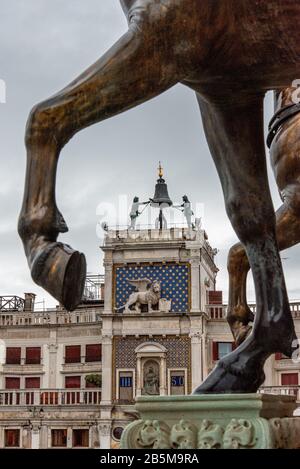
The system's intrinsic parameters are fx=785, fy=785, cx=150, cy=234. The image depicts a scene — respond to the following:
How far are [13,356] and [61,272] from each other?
3007 cm

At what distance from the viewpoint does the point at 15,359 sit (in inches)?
1208

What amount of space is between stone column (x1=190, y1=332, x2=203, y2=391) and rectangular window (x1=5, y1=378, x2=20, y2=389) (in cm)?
722

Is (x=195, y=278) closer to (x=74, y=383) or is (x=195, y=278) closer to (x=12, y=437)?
(x=74, y=383)

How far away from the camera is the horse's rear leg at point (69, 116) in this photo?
1613 mm

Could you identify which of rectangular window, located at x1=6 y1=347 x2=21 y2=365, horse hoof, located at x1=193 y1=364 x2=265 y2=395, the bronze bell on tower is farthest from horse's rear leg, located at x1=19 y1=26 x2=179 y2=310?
the bronze bell on tower

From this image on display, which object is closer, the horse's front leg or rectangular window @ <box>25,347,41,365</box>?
the horse's front leg

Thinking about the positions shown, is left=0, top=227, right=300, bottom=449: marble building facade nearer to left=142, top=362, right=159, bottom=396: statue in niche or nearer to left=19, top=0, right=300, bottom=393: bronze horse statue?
left=142, top=362, right=159, bottom=396: statue in niche

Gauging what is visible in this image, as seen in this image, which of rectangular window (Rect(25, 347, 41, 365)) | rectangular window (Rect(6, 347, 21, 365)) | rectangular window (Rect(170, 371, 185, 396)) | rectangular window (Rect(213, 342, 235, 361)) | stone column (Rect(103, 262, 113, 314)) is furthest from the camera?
rectangular window (Rect(6, 347, 21, 365))

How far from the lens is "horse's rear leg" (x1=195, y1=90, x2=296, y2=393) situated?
2.29 meters

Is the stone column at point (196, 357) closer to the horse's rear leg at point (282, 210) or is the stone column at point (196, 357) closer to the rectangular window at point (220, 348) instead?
the rectangular window at point (220, 348)

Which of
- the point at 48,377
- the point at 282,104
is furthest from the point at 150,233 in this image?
the point at 282,104

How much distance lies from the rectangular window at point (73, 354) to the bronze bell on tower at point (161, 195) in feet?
25.7

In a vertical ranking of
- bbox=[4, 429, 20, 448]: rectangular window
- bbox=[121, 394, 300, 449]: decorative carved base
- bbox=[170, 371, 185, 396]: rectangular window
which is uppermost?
bbox=[170, 371, 185, 396]: rectangular window

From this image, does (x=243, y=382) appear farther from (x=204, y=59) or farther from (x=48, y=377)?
(x=48, y=377)
